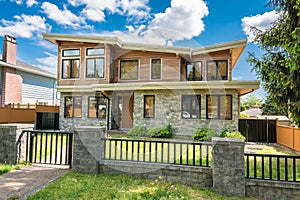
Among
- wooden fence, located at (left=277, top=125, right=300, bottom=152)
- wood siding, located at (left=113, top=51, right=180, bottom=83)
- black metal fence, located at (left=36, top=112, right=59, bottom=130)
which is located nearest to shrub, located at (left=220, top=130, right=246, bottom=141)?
wooden fence, located at (left=277, top=125, right=300, bottom=152)

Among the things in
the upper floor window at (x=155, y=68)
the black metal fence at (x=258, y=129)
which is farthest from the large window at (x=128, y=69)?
the black metal fence at (x=258, y=129)

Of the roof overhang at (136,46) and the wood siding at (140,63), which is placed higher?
the roof overhang at (136,46)

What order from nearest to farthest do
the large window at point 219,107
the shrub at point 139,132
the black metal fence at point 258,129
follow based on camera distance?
the black metal fence at point 258,129 < the large window at point 219,107 < the shrub at point 139,132

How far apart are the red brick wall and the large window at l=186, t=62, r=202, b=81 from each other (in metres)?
13.6

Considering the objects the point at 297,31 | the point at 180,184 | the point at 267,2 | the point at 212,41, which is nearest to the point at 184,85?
the point at 212,41

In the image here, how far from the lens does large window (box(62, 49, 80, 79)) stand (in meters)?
12.9

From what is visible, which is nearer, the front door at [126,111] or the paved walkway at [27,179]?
the paved walkway at [27,179]

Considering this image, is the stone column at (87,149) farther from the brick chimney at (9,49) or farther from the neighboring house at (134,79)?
the brick chimney at (9,49)

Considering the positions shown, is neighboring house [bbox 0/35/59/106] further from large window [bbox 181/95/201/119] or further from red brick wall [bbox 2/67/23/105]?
large window [bbox 181/95/201/119]

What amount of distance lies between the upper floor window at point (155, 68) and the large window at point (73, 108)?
489 centimetres

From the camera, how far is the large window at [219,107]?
10.2m

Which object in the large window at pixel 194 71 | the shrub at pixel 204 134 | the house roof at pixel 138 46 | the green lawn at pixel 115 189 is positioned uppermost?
the house roof at pixel 138 46

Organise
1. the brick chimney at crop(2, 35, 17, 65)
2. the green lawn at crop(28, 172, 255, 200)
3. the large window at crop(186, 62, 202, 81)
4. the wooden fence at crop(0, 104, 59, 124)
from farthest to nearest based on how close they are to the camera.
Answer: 1. the brick chimney at crop(2, 35, 17, 65)
2. the wooden fence at crop(0, 104, 59, 124)
3. the large window at crop(186, 62, 202, 81)
4. the green lawn at crop(28, 172, 255, 200)

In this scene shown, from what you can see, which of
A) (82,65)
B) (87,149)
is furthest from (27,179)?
(82,65)
